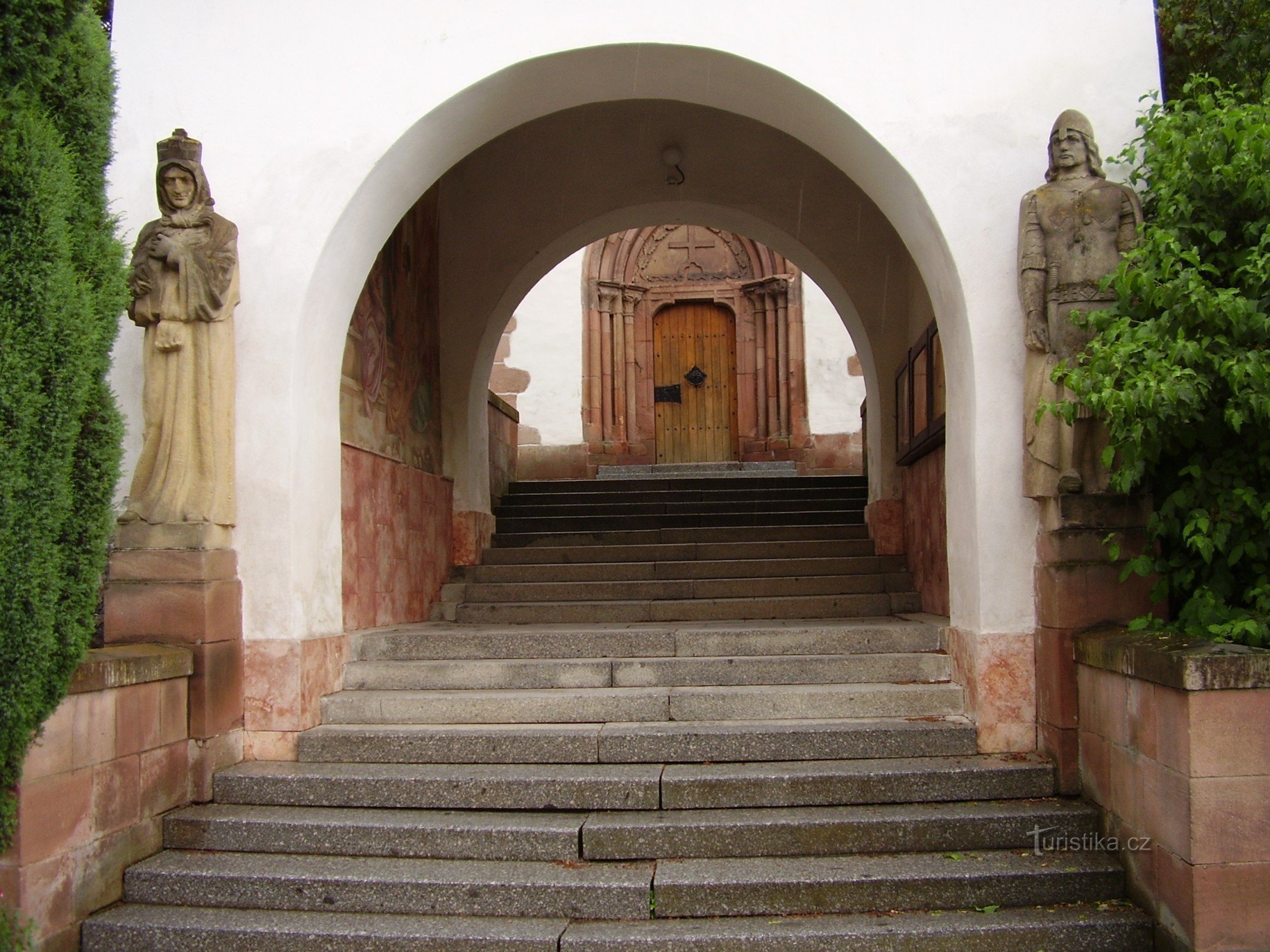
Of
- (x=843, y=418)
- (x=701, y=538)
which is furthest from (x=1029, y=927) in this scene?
(x=843, y=418)

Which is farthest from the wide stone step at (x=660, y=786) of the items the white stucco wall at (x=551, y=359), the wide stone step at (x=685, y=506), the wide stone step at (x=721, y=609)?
the white stucco wall at (x=551, y=359)

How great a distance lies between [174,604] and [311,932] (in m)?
1.51

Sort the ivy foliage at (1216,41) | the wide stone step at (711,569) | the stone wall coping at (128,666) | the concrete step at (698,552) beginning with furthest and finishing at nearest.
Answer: the concrete step at (698,552)
the wide stone step at (711,569)
the ivy foliage at (1216,41)
the stone wall coping at (128,666)

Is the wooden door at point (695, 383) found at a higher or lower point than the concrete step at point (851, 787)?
higher

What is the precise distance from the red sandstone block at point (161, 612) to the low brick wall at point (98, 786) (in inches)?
2.3

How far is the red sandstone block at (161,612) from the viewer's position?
430 centimetres

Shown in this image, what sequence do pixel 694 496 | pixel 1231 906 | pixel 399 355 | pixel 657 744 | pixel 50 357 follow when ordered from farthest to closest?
pixel 694 496 → pixel 399 355 → pixel 657 744 → pixel 1231 906 → pixel 50 357

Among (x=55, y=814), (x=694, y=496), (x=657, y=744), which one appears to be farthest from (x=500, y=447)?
(x=55, y=814)

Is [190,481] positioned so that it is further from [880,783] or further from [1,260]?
[880,783]

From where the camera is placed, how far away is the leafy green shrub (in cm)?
342

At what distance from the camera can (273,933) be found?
349cm

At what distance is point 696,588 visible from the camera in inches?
263

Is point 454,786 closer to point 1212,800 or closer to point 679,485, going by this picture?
point 1212,800

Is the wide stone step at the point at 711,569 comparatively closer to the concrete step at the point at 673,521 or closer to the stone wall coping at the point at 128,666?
the concrete step at the point at 673,521
